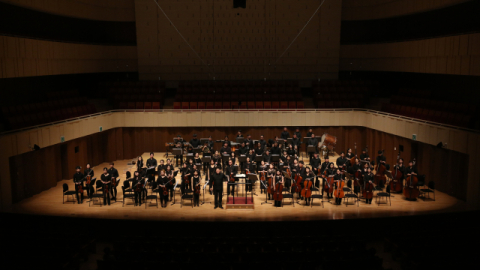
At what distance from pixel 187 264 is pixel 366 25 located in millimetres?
16322

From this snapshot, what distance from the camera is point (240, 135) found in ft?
50.6

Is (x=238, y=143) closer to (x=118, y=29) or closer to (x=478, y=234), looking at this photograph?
(x=478, y=234)

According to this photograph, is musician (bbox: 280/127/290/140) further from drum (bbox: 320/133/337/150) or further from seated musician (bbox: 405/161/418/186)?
seated musician (bbox: 405/161/418/186)

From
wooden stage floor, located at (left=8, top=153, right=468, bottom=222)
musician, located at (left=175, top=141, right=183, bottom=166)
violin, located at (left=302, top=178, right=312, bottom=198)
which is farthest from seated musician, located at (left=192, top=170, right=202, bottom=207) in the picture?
musician, located at (left=175, top=141, right=183, bottom=166)

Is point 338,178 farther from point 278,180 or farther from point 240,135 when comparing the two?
point 240,135

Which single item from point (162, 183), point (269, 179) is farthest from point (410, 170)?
point (162, 183)

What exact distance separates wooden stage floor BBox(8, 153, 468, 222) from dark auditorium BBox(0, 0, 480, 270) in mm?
79

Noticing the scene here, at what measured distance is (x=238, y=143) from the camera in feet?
47.5

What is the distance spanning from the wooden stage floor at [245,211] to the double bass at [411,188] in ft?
0.56

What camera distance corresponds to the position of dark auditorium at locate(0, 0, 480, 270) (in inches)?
347

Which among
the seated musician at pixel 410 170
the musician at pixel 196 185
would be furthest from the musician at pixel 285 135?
the musician at pixel 196 185

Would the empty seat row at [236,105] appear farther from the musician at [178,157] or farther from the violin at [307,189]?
the violin at [307,189]

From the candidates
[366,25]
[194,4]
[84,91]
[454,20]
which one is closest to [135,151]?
[84,91]

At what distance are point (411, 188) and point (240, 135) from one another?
6.24 metres
